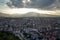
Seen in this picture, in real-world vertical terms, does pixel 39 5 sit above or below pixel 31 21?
above

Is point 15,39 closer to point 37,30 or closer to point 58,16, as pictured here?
point 37,30

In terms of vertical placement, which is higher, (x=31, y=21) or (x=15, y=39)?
(x=31, y=21)

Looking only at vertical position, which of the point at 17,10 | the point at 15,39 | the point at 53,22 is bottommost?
the point at 15,39

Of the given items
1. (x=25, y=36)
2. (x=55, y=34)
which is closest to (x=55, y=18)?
(x=55, y=34)

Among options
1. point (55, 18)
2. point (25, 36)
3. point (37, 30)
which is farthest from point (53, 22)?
point (25, 36)

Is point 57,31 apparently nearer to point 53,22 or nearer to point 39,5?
point 53,22

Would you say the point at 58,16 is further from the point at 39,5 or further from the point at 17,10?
the point at 17,10

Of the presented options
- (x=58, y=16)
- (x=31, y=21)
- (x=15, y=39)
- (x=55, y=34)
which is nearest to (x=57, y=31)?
(x=55, y=34)
